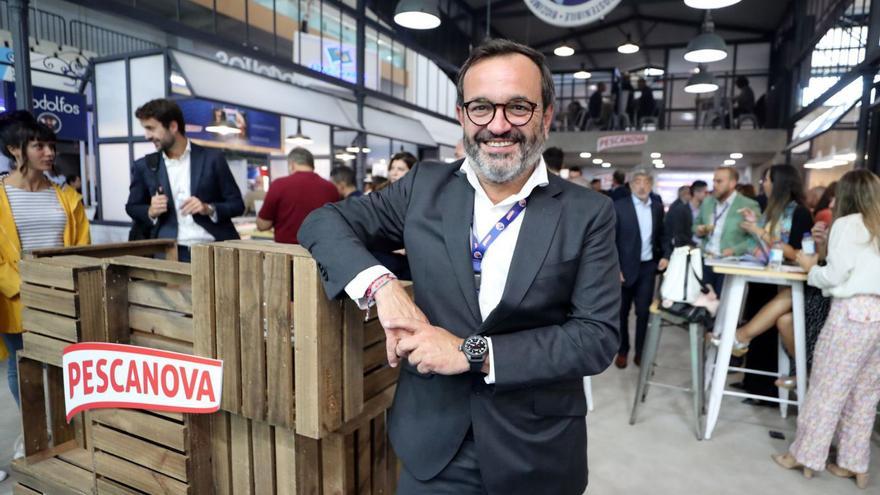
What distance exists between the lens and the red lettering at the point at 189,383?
1.56m

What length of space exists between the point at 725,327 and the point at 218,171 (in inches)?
126

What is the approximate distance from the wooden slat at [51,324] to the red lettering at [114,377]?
20 centimetres

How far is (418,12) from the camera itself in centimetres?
560

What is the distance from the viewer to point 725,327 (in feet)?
10.8

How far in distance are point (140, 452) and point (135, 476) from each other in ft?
0.28

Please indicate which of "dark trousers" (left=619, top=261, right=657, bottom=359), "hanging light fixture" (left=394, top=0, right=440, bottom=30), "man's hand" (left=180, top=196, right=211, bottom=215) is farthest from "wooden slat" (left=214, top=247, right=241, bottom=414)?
"hanging light fixture" (left=394, top=0, right=440, bottom=30)

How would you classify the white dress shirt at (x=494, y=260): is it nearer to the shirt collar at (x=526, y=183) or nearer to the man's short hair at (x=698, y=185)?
the shirt collar at (x=526, y=183)

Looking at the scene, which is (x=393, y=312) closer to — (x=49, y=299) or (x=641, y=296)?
(x=49, y=299)

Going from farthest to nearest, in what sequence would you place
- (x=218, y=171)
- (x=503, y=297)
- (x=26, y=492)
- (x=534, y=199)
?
(x=218, y=171)
(x=26, y=492)
(x=534, y=199)
(x=503, y=297)

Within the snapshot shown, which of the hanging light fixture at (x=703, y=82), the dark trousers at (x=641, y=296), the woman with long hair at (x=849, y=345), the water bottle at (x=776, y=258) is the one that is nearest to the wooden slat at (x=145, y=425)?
the woman with long hair at (x=849, y=345)

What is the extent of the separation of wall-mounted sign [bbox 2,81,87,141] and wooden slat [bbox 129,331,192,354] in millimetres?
4964

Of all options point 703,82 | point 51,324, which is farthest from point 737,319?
point 703,82

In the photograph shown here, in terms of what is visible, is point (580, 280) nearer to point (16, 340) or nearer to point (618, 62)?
point (16, 340)

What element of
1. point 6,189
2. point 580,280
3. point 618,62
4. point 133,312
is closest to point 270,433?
point 133,312
